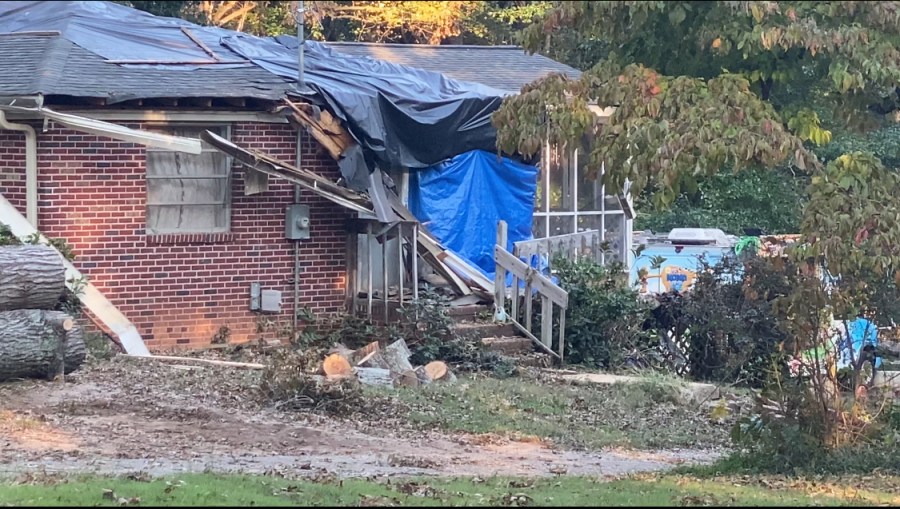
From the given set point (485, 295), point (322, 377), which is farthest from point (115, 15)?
point (322, 377)

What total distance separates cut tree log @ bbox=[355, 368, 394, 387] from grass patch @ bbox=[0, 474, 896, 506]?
13.5 feet

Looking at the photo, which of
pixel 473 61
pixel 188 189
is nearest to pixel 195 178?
pixel 188 189

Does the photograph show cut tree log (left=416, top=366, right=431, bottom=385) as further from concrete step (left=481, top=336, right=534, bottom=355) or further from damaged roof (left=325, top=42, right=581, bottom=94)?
damaged roof (left=325, top=42, right=581, bottom=94)

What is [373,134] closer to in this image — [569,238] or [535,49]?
[569,238]

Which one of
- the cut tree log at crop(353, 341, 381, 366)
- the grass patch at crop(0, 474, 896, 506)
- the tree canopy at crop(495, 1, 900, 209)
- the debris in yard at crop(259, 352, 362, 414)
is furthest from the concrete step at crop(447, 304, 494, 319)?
the grass patch at crop(0, 474, 896, 506)

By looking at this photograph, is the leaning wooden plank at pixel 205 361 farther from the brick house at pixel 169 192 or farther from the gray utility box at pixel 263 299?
the gray utility box at pixel 263 299

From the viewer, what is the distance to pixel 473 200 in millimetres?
→ 16406

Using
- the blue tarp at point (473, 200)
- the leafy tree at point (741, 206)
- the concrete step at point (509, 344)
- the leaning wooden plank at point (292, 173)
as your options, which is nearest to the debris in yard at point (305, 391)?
the leaning wooden plank at point (292, 173)

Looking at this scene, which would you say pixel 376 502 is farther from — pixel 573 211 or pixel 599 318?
pixel 573 211

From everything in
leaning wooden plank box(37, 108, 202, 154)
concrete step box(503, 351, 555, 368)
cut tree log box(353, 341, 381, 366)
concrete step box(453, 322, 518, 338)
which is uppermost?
leaning wooden plank box(37, 108, 202, 154)

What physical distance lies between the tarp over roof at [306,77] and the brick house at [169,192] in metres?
0.08

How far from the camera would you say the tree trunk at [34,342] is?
36.8 ft

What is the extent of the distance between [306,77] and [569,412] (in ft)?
19.8

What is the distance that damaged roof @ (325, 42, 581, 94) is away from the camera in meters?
18.8
